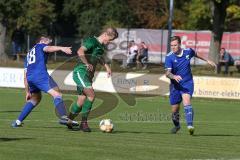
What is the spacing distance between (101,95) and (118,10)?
42146 millimetres

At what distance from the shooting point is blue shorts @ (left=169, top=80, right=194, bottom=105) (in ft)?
52.6

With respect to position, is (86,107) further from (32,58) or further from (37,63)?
(32,58)

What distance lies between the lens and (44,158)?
10.7m

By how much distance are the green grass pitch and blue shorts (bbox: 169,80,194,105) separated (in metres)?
0.74

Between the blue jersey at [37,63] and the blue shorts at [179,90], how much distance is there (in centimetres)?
280

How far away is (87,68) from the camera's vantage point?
15680 millimetres

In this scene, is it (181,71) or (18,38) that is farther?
(18,38)

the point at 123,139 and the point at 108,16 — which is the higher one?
the point at 123,139

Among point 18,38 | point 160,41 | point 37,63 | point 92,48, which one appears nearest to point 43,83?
point 37,63

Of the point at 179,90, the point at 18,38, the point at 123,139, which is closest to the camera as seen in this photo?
the point at 123,139

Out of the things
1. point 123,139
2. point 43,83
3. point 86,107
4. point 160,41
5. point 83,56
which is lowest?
point 160,41

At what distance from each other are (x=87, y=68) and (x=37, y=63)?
1041mm

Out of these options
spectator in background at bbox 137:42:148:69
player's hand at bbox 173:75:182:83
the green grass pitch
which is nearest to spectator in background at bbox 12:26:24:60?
spectator in background at bbox 137:42:148:69

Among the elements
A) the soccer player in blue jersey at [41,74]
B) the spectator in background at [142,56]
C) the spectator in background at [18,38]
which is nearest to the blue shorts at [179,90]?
the soccer player in blue jersey at [41,74]
